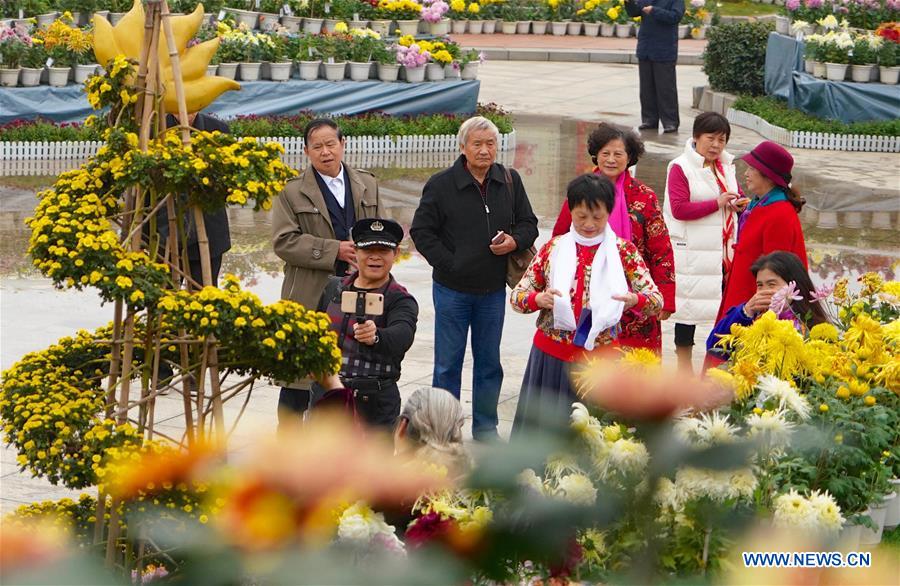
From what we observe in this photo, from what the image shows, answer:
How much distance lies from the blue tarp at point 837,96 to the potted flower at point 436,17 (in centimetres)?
475

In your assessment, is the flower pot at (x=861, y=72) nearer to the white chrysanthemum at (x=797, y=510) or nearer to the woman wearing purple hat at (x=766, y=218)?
the woman wearing purple hat at (x=766, y=218)

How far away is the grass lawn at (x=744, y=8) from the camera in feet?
109

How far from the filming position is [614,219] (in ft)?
19.7

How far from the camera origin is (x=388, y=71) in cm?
1622

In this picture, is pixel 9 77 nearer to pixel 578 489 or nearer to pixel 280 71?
pixel 280 71

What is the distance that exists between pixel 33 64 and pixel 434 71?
4.79 metres

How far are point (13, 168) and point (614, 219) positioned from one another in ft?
31.0

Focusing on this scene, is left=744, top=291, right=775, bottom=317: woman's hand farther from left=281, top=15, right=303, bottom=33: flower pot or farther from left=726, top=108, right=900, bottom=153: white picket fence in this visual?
left=281, top=15, right=303, bottom=33: flower pot

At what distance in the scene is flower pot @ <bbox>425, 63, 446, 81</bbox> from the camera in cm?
1633

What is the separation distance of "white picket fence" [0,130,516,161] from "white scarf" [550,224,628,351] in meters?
9.21

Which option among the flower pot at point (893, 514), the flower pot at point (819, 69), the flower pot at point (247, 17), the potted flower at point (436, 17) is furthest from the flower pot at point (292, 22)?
the flower pot at point (893, 514)

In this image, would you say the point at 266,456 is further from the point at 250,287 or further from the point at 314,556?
the point at 250,287

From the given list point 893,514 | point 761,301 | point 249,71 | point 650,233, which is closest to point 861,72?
point 249,71

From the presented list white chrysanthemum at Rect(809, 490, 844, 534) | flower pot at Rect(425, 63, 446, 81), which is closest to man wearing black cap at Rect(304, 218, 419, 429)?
white chrysanthemum at Rect(809, 490, 844, 534)
